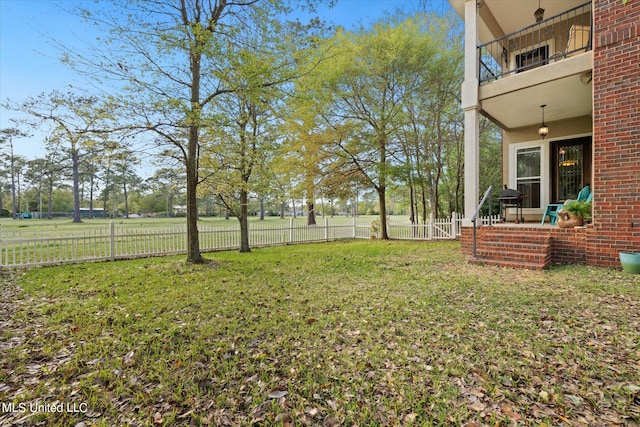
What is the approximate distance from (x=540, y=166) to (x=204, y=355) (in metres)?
10.1

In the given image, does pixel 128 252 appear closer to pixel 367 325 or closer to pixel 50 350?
pixel 50 350


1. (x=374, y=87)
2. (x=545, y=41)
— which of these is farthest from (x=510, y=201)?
(x=374, y=87)

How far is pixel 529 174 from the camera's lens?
8.80 metres

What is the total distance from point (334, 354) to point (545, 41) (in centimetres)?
1080

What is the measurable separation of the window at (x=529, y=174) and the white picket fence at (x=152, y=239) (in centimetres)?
370

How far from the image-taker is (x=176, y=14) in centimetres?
667

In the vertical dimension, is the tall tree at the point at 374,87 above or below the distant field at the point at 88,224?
above

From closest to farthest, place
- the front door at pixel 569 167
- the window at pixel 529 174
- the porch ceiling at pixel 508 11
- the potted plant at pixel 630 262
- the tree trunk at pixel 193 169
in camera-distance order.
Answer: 1. the potted plant at pixel 630 262
2. the tree trunk at pixel 193 169
3. the porch ceiling at pixel 508 11
4. the front door at pixel 569 167
5. the window at pixel 529 174

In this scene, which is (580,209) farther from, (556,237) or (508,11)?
(508,11)

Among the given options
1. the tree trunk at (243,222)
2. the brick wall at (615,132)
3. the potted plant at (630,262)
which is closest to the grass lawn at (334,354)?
the potted plant at (630,262)

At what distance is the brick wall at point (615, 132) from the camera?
197 inches

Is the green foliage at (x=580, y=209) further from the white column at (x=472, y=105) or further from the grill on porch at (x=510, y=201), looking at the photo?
the white column at (x=472, y=105)

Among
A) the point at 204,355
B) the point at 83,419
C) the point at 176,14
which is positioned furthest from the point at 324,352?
the point at 176,14

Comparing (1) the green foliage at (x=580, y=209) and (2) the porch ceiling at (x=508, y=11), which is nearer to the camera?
(1) the green foliage at (x=580, y=209)
